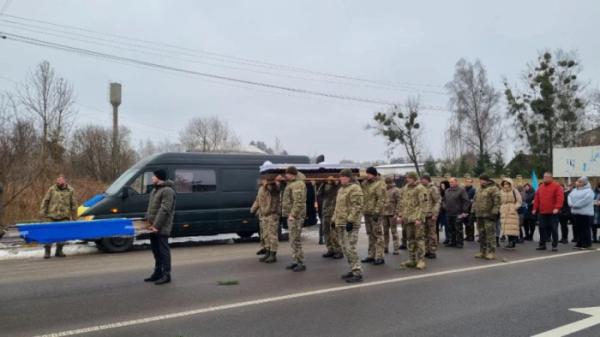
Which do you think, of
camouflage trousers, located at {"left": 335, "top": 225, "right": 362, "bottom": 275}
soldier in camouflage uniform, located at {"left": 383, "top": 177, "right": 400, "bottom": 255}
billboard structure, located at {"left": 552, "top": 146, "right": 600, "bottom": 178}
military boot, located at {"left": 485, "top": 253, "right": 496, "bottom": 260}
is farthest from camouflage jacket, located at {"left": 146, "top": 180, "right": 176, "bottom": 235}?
billboard structure, located at {"left": 552, "top": 146, "right": 600, "bottom": 178}

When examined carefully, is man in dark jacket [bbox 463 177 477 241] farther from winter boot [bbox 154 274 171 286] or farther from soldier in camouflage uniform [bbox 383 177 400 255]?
winter boot [bbox 154 274 171 286]

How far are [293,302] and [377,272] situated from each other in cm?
266

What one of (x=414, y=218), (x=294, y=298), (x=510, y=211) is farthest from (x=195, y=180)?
(x=510, y=211)

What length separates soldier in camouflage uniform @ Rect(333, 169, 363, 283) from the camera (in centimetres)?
767

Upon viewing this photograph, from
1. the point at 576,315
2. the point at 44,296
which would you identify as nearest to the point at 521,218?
the point at 576,315

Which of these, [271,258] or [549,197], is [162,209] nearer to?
[271,258]

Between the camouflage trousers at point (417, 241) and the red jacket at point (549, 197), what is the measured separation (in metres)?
4.76

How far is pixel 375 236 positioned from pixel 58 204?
24.1ft

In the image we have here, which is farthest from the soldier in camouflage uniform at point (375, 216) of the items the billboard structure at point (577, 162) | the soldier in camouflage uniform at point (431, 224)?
the billboard structure at point (577, 162)

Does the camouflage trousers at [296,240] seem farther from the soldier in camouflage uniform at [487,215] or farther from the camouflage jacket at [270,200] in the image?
the soldier in camouflage uniform at [487,215]

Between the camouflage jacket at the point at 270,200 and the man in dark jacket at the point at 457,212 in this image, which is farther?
the man in dark jacket at the point at 457,212

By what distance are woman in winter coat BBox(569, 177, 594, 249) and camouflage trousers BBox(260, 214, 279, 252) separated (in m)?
7.69

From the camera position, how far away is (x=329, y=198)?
11.0 metres

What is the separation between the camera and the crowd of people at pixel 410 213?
8.14 meters
